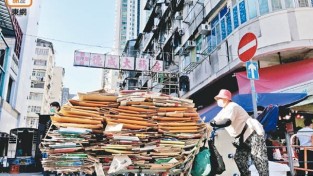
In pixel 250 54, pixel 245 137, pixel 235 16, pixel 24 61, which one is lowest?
pixel 245 137

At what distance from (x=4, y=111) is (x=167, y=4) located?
54.7 feet

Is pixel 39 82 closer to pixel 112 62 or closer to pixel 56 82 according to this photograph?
pixel 56 82

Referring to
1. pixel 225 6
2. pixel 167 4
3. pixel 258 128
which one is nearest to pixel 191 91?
pixel 225 6

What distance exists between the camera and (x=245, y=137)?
3705 millimetres

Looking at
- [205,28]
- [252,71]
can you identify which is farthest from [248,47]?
[205,28]

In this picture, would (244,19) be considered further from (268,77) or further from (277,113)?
(277,113)

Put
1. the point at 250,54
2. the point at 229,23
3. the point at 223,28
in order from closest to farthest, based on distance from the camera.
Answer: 1. the point at 250,54
2. the point at 229,23
3. the point at 223,28

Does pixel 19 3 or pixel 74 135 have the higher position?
pixel 19 3

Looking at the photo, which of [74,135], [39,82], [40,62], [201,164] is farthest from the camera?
[40,62]

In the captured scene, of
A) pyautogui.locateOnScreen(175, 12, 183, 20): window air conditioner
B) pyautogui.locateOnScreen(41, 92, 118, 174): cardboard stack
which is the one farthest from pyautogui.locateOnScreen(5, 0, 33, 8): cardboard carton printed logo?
pyautogui.locateOnScreen(175, 12, 183, 20): window air conditioner

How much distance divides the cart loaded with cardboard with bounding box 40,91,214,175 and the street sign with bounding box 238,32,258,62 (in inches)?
87.8

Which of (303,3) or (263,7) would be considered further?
(263,7)

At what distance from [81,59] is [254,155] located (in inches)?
589

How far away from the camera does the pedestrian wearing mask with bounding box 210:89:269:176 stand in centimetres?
353
